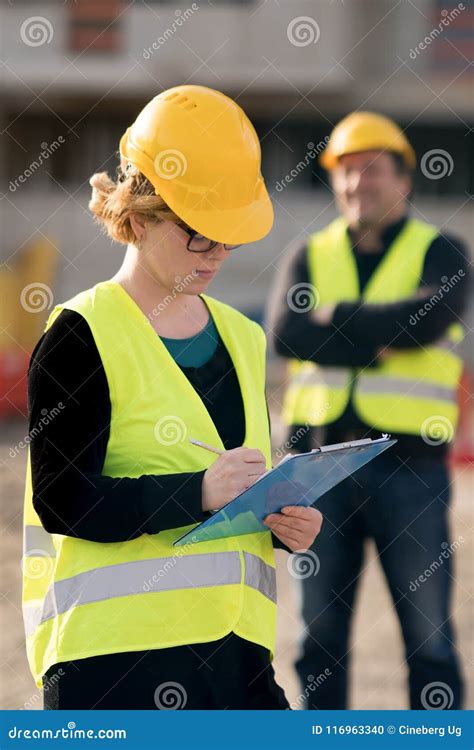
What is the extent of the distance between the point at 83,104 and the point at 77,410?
1652cm

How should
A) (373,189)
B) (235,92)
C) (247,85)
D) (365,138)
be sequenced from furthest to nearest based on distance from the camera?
(235,92)
(247,85)
(365,138)
(373,189)

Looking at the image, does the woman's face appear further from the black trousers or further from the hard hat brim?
the black trousers

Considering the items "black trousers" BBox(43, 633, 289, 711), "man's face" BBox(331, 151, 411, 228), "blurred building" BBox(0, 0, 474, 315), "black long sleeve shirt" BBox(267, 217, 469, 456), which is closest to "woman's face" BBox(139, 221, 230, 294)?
"black trousers" BBox(43, 633, 289, 711)

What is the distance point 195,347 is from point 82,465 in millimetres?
333

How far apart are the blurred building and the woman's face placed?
12.1m

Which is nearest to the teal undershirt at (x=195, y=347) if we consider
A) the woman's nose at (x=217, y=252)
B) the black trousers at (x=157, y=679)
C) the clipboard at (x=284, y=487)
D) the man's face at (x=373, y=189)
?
the woman's nose at (x=217, y=252)

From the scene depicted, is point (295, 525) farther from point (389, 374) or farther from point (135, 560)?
point (389, 374)

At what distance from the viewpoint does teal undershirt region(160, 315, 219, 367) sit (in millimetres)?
2080

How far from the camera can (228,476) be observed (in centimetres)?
195

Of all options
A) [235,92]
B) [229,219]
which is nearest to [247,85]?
[235,92]

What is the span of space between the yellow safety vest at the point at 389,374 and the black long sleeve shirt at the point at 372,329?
0.9 inches

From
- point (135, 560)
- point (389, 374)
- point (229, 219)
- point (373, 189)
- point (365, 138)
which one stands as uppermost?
point (365, 138)

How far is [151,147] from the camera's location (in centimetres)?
205
